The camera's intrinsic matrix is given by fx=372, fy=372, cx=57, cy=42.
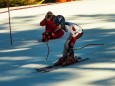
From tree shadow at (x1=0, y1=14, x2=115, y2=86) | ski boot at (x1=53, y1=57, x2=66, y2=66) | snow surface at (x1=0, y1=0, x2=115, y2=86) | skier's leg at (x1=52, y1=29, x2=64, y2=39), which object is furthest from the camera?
skier's leg at (x1=52, y1=29, x2=64, y2=39)

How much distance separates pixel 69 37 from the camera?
23.6 ft

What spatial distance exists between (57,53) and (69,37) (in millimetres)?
1121

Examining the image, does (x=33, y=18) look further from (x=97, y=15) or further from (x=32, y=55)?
(x=32, y=55)

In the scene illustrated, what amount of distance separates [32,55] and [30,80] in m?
1.72

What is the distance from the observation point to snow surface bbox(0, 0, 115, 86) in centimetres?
647

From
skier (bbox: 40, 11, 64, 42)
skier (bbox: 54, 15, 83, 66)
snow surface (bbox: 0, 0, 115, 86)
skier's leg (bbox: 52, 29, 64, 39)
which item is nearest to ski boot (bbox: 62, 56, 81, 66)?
skier (bbox: 54, 15, 83, 66)

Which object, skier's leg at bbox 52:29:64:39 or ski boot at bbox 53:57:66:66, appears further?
skier's leg at bbox 52:29:64:39

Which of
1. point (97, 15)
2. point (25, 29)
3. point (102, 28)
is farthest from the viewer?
point (97, 15)

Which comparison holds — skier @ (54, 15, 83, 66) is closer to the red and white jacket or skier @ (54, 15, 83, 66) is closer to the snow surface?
the red and white jacket

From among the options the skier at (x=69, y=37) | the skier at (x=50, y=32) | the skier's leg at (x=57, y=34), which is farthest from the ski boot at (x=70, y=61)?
the skier's leg at (x=57, y=34)

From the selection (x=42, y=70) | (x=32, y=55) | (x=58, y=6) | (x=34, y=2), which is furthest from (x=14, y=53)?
(x=34, y=2)

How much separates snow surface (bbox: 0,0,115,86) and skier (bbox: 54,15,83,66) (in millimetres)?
176

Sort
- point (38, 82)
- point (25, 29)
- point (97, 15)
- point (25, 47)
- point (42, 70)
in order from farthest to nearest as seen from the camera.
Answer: point (97, 15)
point (25, 29)
point (25, 47)
point (42, 70)
point (38, 82)

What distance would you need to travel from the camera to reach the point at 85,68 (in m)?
7.01
